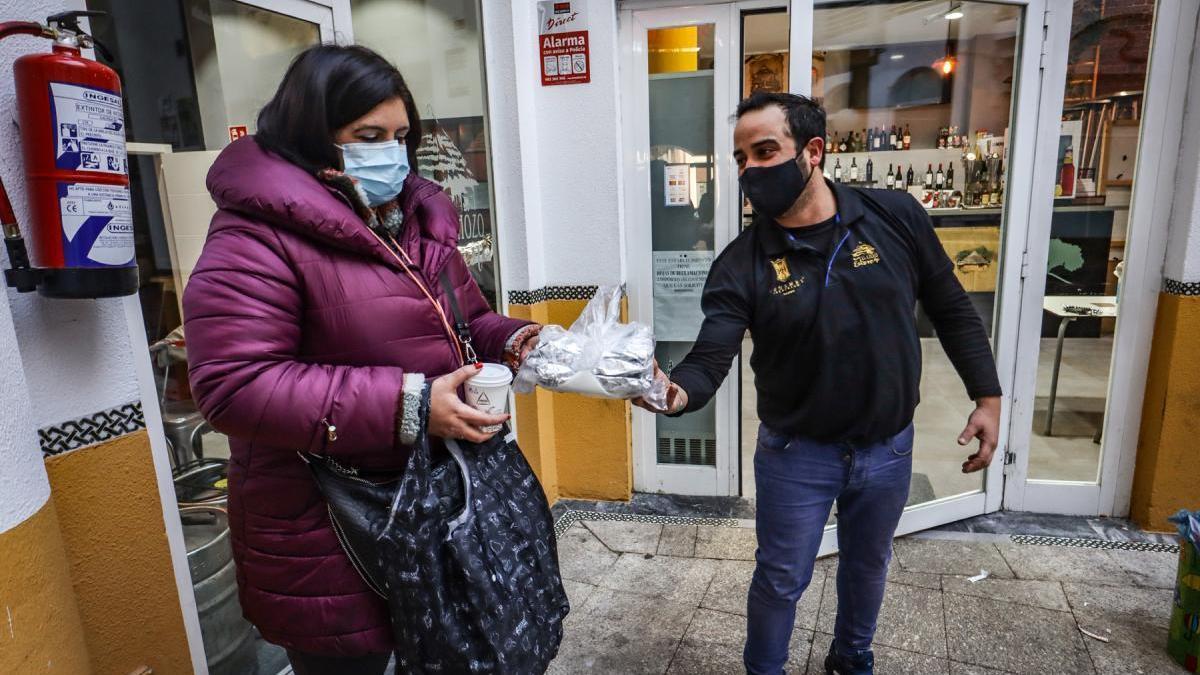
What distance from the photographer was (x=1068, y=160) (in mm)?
3100

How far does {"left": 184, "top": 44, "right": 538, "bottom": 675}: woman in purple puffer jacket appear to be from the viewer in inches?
44.5

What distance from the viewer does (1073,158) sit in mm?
3104

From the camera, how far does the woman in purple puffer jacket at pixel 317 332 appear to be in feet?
3.71

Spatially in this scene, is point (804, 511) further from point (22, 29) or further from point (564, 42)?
point (564, 42)

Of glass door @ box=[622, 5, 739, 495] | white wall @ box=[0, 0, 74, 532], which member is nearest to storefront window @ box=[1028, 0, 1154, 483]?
glass door @ box=[622, 5, 739, 495]

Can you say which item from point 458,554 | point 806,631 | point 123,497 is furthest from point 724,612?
point 123,497

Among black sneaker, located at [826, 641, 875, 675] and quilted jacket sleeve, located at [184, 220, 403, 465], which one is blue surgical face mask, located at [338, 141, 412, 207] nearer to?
quilted jacket sleeve, located at [184, 220, 403, 465]

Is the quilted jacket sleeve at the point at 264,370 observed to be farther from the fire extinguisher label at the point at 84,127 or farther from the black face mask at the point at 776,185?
the black face mask at the point at 776,185

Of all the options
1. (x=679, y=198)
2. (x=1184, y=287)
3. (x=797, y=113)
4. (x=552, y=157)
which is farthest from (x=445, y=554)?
(x=1184, y=287)

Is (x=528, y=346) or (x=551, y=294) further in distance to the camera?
(x=551, y=294)

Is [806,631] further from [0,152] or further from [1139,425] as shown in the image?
[0,152]

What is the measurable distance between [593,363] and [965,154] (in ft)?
11.5

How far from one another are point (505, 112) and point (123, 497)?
7.26 ft

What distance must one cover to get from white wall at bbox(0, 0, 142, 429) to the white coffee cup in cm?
84
